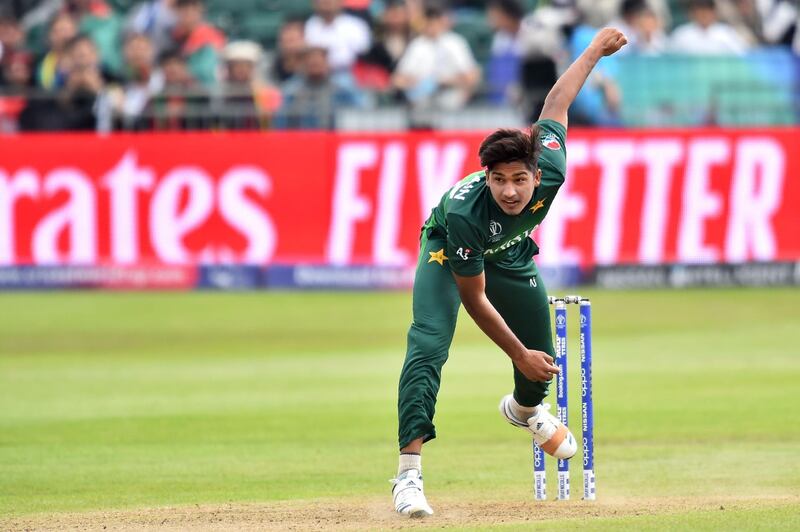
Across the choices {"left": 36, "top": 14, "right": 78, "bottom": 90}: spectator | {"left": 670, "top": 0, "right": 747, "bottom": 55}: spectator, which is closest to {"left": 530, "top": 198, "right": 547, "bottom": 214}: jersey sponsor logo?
{"left": 670, "top": 0, "right": 747, "bottom": 55}: spectator

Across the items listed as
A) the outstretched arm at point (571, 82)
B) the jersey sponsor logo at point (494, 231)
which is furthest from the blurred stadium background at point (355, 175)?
the jersey sponsor logo at point (494, 231)

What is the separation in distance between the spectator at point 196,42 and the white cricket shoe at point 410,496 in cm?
1323

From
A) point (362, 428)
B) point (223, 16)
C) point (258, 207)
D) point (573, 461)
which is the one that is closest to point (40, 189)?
point (258, 207)

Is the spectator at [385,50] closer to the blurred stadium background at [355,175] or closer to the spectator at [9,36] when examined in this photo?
the blurred stadium background at [355,175]

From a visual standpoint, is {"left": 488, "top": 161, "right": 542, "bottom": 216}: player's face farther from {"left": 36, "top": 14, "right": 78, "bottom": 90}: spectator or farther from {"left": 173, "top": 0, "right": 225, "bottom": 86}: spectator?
{"left": 36, "top": 14, "right": 78, "bottom": 90}: spectator

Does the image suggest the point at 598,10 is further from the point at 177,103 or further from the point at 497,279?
the point at 497,279

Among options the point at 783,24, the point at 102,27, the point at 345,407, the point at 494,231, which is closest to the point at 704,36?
the point at 783,24

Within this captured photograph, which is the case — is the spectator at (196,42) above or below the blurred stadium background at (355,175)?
above

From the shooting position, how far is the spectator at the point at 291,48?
1995 centimetres

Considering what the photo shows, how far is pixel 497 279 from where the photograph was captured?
24.9ft

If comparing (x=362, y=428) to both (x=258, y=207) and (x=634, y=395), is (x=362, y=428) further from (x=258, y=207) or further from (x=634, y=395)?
(x=258, y=207)

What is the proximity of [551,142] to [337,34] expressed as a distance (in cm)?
1319

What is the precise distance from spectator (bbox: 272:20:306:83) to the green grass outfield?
124 inches

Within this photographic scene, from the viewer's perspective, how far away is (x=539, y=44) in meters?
19.1
